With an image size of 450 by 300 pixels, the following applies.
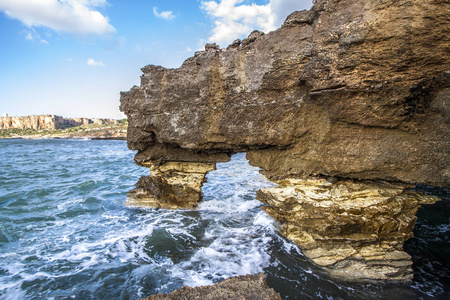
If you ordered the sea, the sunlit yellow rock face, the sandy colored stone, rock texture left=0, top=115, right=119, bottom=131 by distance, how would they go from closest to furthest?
the sandy colored stone, the sea, the sunlit yellow rock face, rock texture left=0, top=115, right=119, bottom=131

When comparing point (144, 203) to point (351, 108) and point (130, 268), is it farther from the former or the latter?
point (351, 108)

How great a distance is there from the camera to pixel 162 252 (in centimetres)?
527

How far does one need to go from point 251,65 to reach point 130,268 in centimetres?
509

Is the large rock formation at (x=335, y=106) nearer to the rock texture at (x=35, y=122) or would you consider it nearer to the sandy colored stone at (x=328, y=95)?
the sandy colored stone at (x=328, y=95)

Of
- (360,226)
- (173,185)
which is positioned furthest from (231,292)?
(173,185)

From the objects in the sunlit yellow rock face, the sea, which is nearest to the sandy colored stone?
the sunlit yellow rock face

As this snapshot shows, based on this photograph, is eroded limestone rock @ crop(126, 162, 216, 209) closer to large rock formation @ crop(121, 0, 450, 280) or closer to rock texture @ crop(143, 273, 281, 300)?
large rock formation @ crop(121, 0, 450, 280)

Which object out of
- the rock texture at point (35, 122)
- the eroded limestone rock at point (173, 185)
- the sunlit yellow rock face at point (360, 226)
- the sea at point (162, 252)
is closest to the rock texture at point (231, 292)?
the sea at point (162, 252)

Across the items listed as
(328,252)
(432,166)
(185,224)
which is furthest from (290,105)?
(185,224)

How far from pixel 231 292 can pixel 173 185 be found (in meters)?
5.43

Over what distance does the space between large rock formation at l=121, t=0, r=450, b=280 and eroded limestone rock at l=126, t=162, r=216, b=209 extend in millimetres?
1563

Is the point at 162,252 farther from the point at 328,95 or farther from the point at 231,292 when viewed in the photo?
the point at 328,95

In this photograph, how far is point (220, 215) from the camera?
7281 millimetres

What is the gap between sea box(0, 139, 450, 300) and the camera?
4.05 m
